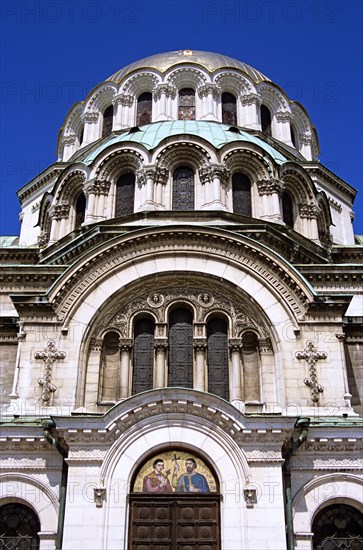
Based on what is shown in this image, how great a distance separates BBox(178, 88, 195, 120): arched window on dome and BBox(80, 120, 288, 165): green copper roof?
2.17 meters

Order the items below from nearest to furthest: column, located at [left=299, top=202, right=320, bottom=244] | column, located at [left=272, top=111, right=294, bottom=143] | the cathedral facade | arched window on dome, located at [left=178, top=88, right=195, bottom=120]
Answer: the cathedral facade
column, located at [left=299, top=202, right=320, bottom=244]
arched window on dome, located at [left=178, top=88, right=195, bottom=120]
column, located at [left=272, top=111, right=294, bottom=143]

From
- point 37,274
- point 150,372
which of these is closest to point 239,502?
point 150,372

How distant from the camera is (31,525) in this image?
17062mm

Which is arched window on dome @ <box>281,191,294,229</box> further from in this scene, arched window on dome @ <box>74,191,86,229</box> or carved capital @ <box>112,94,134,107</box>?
carved capital @ <box>112,94,134,107</box>

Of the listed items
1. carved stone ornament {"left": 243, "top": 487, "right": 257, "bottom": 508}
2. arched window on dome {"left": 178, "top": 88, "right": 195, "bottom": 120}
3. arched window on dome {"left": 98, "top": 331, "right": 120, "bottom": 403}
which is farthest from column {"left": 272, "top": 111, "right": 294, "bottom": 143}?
carved stone ornament {"left": 243, "top": 487, "right": 257, "bottom": 508}

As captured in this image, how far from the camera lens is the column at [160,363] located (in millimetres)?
19156

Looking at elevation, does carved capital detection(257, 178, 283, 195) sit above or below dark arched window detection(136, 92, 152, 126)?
below

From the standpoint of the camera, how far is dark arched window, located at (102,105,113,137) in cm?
3203

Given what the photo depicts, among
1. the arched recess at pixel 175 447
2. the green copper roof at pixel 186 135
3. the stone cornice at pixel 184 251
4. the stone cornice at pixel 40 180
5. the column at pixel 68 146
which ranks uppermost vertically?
the column at pixel 68 146

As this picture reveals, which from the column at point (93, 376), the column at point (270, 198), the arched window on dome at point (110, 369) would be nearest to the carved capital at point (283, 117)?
the column at point (270, 198)

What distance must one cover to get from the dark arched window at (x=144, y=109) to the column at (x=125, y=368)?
14.3m

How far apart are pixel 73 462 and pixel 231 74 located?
21.0 meters

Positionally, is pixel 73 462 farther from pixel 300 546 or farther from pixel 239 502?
pixel 300 546

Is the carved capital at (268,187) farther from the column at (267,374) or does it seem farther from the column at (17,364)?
the column at (17,364)
